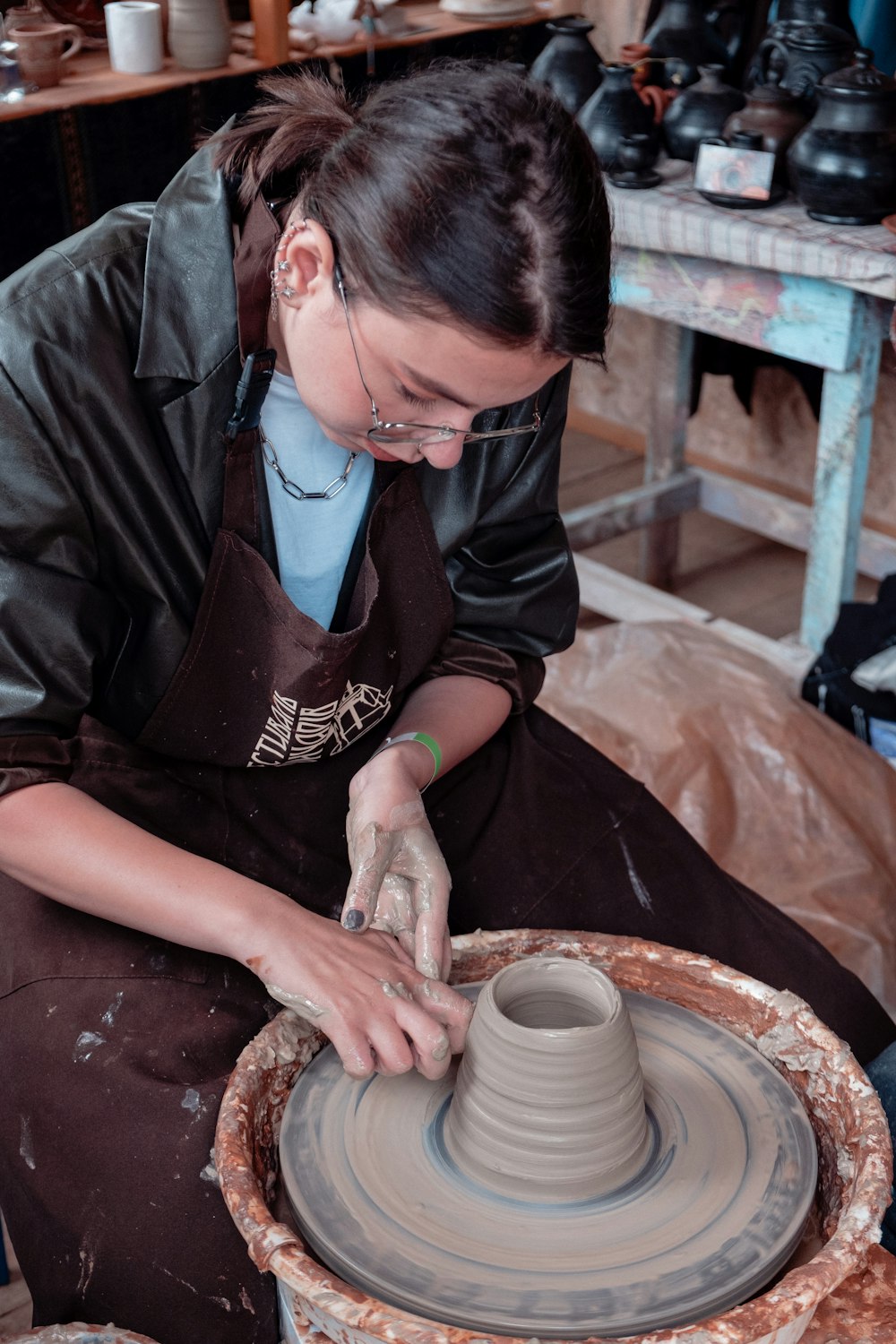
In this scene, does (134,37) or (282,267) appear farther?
(134,37)

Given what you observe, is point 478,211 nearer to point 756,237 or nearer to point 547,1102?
point 547,1102

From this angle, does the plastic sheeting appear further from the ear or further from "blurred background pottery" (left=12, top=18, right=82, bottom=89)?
"blurred background pottery" (left=12, top=18, right=82, bottom=89)

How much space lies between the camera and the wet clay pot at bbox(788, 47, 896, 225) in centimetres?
248

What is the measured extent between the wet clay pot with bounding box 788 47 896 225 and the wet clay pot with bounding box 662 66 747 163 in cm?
28

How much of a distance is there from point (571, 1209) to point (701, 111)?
7.45ft

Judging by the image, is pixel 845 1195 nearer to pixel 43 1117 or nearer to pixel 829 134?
pixel 43 1117

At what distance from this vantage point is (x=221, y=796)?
1.53m

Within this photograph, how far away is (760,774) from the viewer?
241 cm

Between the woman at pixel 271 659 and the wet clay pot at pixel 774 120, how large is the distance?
49.8 inches

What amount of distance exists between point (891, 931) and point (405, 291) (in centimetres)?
147

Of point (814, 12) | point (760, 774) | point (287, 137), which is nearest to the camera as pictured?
point (287, 137)

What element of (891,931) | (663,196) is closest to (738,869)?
(891,931)

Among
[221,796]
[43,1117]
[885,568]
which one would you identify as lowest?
[885,568]

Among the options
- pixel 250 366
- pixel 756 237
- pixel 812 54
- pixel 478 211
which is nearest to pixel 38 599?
pixel 250 366
